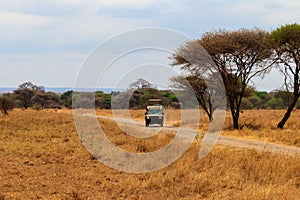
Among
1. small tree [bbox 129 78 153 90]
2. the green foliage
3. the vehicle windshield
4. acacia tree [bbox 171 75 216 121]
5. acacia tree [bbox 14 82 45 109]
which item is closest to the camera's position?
the green foliage

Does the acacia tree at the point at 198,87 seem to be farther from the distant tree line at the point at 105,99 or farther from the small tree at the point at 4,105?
the small tree at the point at 4,105

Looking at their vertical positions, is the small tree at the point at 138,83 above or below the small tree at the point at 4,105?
above

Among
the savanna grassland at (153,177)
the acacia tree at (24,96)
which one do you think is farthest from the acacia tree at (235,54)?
the acacia tree at (24,96)

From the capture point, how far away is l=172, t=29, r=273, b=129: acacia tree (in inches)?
973

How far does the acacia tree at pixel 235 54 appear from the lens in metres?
24.7

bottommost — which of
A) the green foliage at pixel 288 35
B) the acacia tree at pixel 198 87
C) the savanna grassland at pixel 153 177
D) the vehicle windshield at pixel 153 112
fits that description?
the savanna grassland at pixel 153 177

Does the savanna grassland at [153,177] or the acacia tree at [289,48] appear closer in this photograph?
the savanna grassland at [153,177]

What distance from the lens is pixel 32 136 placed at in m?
19.4

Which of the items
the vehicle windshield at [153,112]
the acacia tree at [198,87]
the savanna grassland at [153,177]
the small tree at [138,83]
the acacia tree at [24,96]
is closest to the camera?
the savanna grassland at [153,177]

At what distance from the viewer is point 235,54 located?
25.2 meters

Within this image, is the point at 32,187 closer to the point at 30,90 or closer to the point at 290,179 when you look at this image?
the point at 290,179

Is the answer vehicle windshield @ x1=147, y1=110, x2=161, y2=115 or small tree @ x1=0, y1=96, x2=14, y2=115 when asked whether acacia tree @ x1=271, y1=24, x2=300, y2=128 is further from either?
small tree @ x1=0, y1=96, x2=14, y2=115

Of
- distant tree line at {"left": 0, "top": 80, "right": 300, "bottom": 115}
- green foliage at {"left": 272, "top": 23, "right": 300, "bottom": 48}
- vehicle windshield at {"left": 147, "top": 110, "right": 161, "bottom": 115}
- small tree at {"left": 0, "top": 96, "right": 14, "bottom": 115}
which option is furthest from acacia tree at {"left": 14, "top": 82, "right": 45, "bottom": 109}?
green foliage at {"left": 272, "top": 23, "right": 300, "bottom": 48}

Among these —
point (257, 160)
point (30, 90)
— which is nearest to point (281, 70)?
point (257, 160)
